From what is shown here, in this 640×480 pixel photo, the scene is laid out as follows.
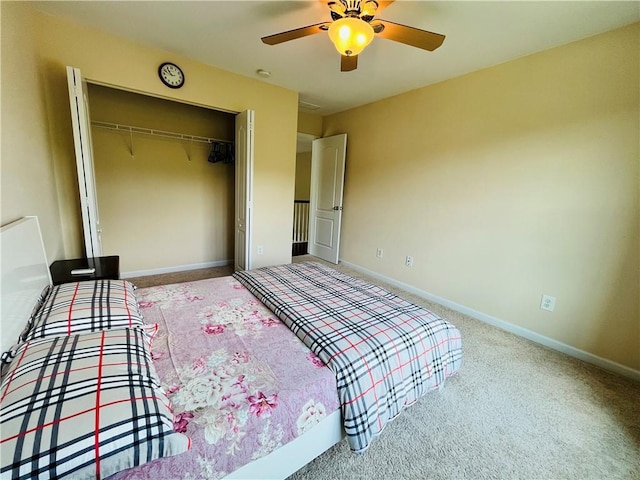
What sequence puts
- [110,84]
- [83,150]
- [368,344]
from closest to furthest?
[368,344], [83,150], [110,84]

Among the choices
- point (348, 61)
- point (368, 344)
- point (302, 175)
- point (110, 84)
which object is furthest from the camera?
point (302, 175)

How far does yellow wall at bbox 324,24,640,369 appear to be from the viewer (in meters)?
1.94

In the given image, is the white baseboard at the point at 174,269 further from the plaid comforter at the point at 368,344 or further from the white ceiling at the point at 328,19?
the white ceiling at the point at 328,19

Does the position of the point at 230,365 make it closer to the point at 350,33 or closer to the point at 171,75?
the point at 350,33

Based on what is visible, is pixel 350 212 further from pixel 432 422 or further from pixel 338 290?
pixel 432 422

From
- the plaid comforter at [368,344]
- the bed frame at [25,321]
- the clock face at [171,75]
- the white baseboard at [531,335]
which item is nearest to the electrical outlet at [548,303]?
the white baseboard at [531,335]

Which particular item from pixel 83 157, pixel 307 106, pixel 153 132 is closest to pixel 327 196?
pixel 307 106

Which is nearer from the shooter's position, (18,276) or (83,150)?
(18,276)

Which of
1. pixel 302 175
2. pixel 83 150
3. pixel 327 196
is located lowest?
pixel 327 196

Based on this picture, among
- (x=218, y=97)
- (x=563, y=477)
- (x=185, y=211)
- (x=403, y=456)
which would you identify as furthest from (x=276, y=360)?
(x=185, y=211)

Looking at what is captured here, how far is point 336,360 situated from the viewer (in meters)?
1.17

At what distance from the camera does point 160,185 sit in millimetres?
3482

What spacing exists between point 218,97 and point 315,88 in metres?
1.17

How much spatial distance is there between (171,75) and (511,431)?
12.7ft
